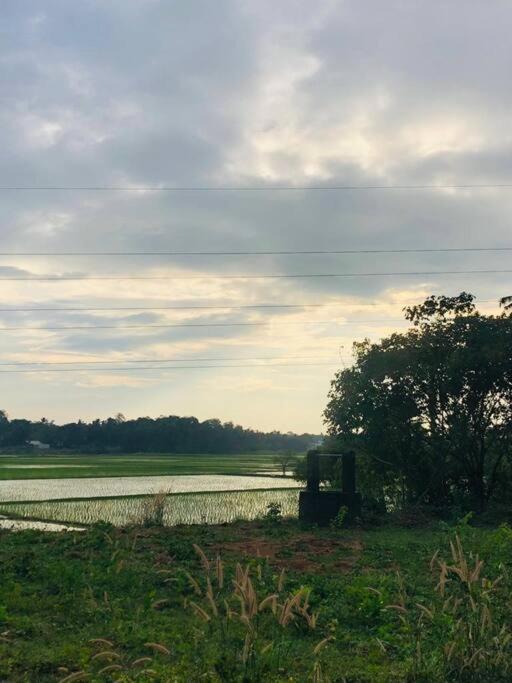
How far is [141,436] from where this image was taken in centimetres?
11375

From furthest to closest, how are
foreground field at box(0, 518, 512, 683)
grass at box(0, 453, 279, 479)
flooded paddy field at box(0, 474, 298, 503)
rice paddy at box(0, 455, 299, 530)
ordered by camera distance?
grass at box(0, 453, 279, 479) < flooded paddy field at box(0, 474, 298, 503) < rice paddy at box(0, 455, 299, 530) < foreground field at box(0, 518, 512, 683)

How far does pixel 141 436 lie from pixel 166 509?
299 feet

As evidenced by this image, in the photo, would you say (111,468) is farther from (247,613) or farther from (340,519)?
(247,613)

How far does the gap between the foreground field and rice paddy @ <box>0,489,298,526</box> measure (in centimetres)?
715

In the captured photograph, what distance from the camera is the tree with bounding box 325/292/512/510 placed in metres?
23.4

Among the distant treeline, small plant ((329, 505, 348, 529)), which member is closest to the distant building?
the distant treeline

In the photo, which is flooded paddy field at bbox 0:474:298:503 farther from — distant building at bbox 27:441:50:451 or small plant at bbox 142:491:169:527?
distant building at bbox 27:441:50:451

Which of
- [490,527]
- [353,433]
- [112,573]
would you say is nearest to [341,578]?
[112,573]

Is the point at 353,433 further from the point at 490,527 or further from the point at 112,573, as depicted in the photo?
the point at 112,573

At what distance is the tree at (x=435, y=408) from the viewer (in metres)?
23.4

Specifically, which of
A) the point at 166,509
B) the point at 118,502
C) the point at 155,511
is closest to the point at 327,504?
the point at 155,511

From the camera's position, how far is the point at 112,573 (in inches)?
408

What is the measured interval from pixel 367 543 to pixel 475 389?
9.79 m

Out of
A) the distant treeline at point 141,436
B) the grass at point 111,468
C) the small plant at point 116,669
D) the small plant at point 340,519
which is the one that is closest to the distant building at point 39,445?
the distant treeline at point 141,436
